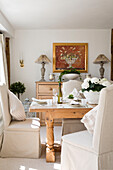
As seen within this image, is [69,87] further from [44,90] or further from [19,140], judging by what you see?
[19,140]

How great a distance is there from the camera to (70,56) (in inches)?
196

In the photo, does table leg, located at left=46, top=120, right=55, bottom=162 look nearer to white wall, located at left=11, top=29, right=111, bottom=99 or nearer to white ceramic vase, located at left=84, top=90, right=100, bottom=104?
white ceramic vase, located at left=84, top=90, right=100, bottom=104

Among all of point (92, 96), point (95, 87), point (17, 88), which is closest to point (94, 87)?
point (95, 87)

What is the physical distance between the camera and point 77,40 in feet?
16.4

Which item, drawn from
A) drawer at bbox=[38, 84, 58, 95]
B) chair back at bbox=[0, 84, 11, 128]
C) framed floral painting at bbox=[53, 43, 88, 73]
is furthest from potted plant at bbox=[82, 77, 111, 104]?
framed floral painting at bbox=[53, 43, 88, 73]

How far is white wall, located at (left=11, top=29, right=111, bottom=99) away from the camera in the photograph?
497 cm

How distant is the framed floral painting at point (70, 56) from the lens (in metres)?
4.98

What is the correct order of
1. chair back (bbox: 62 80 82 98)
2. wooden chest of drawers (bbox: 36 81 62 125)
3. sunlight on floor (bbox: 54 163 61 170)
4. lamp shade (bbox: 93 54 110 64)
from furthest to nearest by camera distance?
1. lamp shade (bbox: 93 54 110 64)
2. wooden chest of drawers (bbox: 36 81 62 125)
3. chair back (bbox: 62 80 82 98)
4. sunlight on floor (bbox: 54 163 61 170)

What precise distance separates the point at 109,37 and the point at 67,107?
3266 mm

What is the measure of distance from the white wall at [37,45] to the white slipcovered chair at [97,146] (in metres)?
3.22

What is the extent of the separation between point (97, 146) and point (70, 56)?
357 centimetres

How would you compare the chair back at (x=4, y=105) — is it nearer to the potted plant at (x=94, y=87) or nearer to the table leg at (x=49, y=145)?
the table leg at (x=49, y=145)

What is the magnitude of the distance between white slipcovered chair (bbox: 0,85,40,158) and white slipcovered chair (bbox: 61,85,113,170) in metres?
0.72

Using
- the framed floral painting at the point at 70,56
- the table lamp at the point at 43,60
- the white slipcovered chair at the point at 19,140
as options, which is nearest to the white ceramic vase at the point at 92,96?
the white slipcovered chair at the point at 19,140
